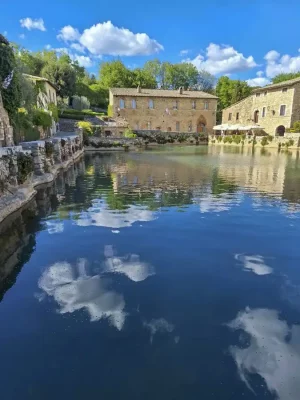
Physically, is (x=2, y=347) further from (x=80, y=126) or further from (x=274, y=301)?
(x=80, y=126)

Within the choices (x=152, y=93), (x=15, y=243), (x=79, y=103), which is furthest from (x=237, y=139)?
(x=15, y=243)

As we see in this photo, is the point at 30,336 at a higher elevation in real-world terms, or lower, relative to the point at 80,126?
lower

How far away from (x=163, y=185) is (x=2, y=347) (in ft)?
40.4

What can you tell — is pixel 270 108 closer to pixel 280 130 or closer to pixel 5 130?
pixel 280 130

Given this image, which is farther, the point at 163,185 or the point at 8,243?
the point at 163,185

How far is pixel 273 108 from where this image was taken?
4725 centimetres

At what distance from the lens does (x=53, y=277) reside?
642 cm

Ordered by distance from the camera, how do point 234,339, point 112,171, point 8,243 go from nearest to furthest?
1. point 234,339
2. point 8,243
3. point 112,171

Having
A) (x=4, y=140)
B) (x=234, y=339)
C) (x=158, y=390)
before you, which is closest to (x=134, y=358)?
(x=158, y=390)

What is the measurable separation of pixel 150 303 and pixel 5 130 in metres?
14.7

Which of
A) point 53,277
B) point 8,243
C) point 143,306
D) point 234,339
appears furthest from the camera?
point 8,243

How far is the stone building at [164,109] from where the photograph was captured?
175ft

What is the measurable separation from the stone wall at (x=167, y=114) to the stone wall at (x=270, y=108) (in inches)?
215

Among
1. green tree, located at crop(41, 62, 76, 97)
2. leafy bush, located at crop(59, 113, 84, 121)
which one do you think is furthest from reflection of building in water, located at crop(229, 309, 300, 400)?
green tree, located at crop(41, 62, 76, 97)
